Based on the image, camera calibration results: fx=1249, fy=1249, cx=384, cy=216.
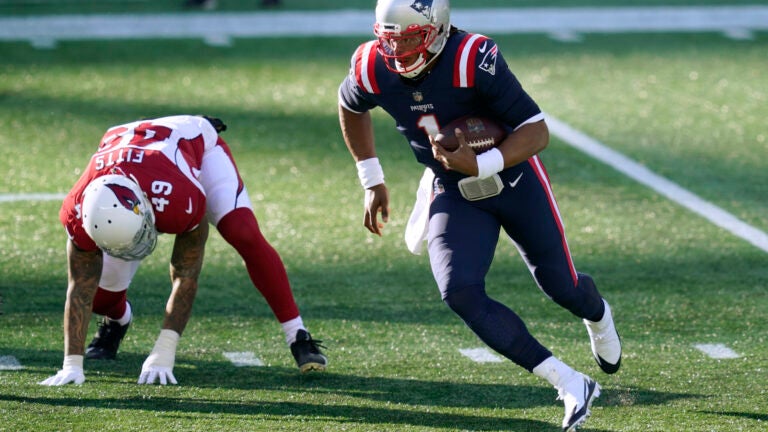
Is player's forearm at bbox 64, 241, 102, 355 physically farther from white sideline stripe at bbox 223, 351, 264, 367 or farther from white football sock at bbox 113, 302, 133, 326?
white sideline stripe at bbox 223, 351, 264, 367

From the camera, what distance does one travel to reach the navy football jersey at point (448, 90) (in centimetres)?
401

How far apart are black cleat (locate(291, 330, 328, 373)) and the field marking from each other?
229 inches

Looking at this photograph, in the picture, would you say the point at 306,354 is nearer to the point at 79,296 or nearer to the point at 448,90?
the point at 79,296

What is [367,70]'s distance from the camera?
165 inches

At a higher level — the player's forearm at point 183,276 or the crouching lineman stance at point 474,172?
the crouching lineman stance at point 474,172

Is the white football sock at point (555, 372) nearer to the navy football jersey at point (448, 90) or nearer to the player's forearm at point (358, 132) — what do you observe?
the navy football jersey at point (448, 90)

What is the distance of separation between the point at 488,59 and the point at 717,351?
1.61 metres

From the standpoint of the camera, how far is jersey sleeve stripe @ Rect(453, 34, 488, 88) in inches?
158

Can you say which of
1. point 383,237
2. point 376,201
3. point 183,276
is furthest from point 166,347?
point 383,237

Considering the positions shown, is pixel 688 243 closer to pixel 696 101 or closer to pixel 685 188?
pixel 685 188

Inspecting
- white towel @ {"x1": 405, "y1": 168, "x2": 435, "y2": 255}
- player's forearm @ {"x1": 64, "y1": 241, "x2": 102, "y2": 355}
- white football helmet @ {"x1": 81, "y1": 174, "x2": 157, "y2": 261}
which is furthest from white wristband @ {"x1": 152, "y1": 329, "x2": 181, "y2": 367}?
white towel @ {"x1": 405, "y1": 168, "x2": 435, "y2": 255}

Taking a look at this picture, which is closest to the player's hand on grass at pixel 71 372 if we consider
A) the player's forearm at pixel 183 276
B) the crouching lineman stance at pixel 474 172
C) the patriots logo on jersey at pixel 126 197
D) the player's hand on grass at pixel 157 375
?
the player's hand on grass at pixel 157 375

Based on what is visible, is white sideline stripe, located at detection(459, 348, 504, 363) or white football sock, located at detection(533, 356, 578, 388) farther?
white sideline stripe, located at detection(459, 348, 504, 363)

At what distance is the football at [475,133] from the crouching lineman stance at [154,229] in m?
0.94
